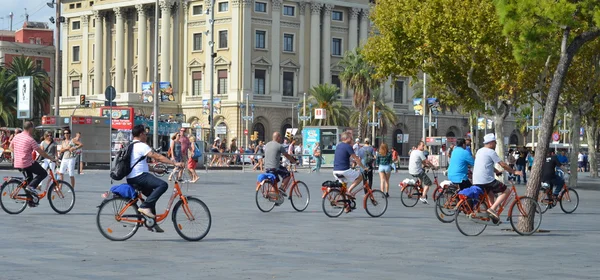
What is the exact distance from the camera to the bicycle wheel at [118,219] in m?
14.5

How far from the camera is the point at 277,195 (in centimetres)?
2138

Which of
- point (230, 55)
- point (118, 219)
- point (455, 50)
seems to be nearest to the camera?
point (118, 219)

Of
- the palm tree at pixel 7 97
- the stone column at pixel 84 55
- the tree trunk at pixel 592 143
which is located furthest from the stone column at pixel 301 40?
the tree trunk at pixel 592 143

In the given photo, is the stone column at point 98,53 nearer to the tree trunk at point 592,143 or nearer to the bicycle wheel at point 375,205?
the tree trunk at point 592,143

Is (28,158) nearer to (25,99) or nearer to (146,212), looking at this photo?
(146,212)

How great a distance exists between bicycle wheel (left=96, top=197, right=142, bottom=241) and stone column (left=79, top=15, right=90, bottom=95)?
78.9 metres

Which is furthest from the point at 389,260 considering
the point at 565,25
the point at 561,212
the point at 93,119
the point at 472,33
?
the point at 93,119

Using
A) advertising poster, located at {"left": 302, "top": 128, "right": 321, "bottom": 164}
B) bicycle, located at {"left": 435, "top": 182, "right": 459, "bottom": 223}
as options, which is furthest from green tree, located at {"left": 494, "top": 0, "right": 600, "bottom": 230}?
advertising poster, located at {"left": 302, "top": 128, "right": 321, "bottom": 164}

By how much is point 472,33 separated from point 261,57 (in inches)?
1849

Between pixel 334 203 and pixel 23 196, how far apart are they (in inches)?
225

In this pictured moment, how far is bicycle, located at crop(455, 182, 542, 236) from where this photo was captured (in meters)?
16.5

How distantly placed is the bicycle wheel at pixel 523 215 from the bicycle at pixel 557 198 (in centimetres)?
626

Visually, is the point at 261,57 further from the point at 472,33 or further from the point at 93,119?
the point at 472,33

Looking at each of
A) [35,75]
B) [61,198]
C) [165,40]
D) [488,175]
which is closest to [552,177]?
[488,175]
